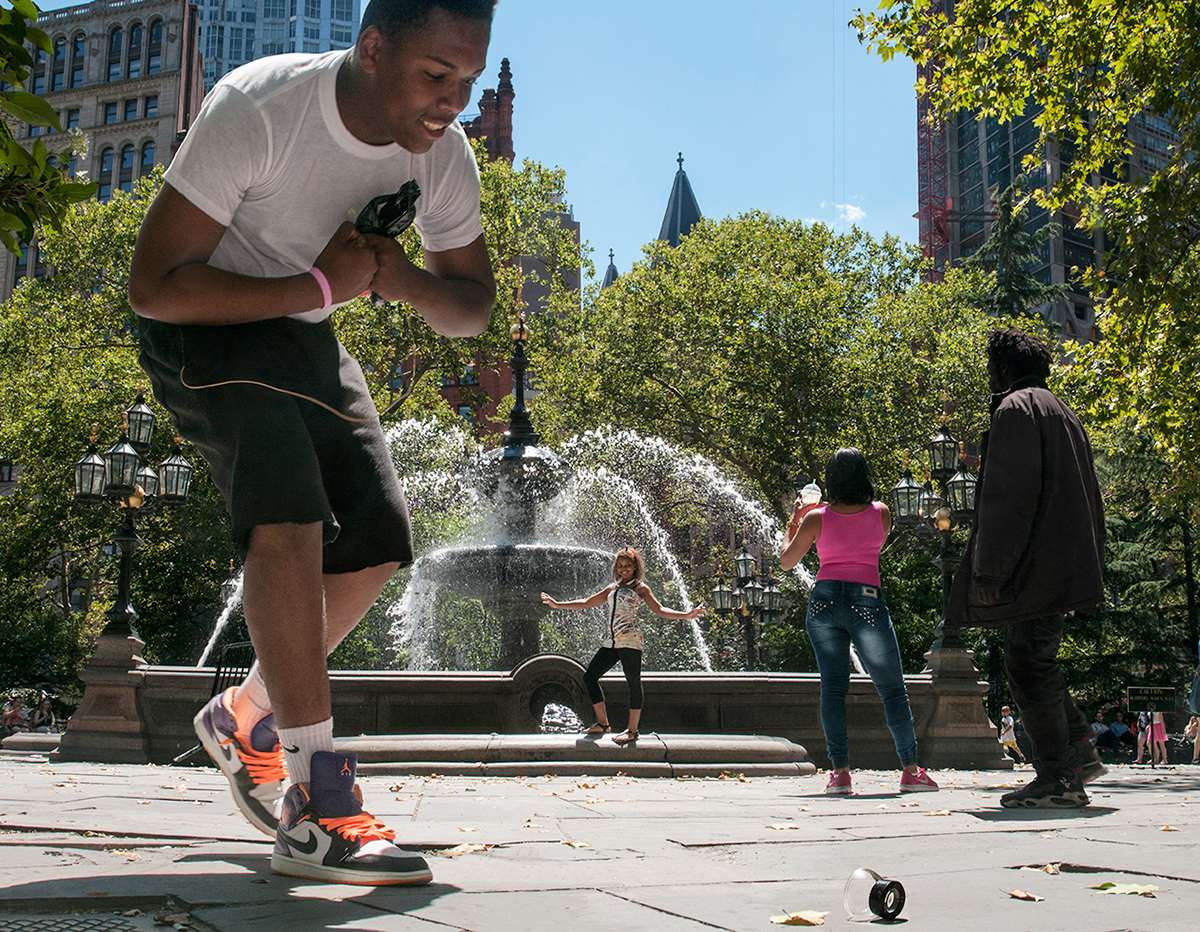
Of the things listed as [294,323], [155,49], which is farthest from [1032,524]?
[155,49]

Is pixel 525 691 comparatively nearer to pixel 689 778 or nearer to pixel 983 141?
pixel 689 778

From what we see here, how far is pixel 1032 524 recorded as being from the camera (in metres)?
4.37

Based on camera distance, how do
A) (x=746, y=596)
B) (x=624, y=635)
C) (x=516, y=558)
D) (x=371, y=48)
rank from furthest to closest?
(x=746, y=596), (x=516, y=558), (x=624, y=635), (x=371, y=48)

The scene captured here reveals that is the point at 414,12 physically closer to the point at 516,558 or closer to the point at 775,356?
the point at 516,558

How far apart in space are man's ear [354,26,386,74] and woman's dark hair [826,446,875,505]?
12.0 ft

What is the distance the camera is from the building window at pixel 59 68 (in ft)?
226

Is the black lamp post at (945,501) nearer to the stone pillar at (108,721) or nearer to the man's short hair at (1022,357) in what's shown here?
the man's short hair at (1022,357)

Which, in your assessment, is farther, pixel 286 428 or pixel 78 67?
pixel 78 67

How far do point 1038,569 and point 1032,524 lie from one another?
0.62 ft

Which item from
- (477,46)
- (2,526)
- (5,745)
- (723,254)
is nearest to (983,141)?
(723,254)

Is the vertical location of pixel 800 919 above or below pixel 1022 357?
below

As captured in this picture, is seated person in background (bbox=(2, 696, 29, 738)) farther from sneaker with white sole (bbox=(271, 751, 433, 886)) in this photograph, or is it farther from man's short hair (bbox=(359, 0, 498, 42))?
man's short hair (bbox=(359, 0, 498, 42))

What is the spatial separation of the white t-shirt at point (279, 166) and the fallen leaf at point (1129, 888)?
2.07 metres

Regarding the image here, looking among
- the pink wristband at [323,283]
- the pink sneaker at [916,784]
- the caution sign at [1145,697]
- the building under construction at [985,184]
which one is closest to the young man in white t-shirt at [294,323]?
the pink wristband at [323,283]
